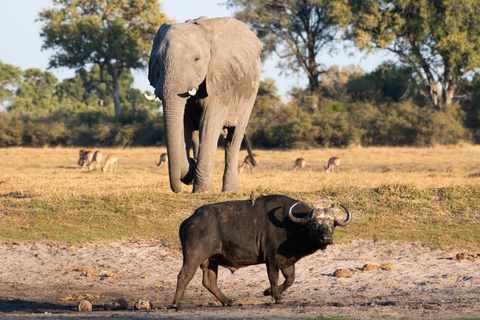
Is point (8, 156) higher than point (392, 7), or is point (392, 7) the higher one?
point (392, 7)

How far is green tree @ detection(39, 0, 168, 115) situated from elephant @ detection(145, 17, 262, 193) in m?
31.9

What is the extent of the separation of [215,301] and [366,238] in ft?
10.9

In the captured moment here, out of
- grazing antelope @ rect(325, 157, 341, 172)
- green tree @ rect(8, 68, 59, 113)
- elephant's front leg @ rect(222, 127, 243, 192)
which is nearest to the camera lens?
elephant's front leg @ rect(222, 127, 243, 192)

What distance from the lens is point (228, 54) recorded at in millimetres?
12898

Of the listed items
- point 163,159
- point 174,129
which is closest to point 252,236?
point 174,129

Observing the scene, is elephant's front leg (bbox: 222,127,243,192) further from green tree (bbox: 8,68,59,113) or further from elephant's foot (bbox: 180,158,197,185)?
green tree (bbox: 8,68,59,113)

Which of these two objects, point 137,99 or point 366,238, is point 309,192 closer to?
point 366,238

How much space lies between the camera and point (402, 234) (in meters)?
9.80

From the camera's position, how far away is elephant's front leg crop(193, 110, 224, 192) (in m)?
12.6

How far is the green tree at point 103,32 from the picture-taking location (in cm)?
4466

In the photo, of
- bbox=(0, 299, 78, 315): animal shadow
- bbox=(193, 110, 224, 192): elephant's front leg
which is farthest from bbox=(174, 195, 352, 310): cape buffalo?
bbox=(193, 110, 224, 192): elephant's front leg

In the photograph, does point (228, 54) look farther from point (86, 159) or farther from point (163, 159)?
point (86, 159)

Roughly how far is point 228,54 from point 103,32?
34198mm

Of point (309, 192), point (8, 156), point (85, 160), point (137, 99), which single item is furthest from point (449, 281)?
point (137, 99)
